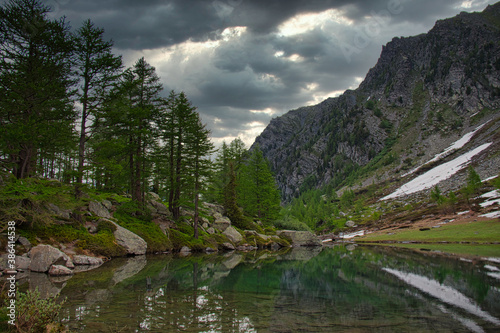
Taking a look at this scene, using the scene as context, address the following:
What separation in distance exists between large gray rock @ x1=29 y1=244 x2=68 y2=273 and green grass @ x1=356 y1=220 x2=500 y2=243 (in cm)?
5414

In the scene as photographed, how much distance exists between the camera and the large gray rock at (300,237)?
57312 millimetres

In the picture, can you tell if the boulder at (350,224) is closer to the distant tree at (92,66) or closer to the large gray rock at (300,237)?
the large gray rock at (300,237)

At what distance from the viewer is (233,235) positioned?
43.4 meters

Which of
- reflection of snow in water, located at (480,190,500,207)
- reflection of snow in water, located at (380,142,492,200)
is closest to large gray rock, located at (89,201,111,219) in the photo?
reflection of snow in water, located at (480,190,500,207)

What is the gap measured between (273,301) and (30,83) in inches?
780

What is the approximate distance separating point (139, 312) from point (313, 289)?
9.25m

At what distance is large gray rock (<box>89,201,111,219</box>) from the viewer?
1141 inches

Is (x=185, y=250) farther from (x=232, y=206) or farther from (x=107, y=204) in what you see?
(x=232, y=206)

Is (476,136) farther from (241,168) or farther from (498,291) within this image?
(498,291)

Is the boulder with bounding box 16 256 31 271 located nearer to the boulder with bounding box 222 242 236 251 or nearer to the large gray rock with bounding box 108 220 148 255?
the large gray rock with bounding box 108 220 148 255

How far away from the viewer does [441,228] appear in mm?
62594

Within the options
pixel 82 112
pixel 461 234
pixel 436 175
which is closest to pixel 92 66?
pixel 82 112

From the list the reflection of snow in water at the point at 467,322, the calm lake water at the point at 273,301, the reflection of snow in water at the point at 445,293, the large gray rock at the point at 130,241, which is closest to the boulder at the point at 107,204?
the large gray rock at the point at 130,241

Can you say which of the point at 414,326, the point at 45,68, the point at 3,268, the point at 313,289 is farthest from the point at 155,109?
the point at 414,326
